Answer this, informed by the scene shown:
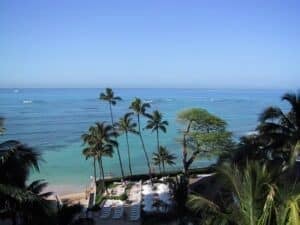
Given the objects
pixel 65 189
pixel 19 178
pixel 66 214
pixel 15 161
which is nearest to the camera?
pixel 15 161

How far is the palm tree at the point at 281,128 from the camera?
1733 cm

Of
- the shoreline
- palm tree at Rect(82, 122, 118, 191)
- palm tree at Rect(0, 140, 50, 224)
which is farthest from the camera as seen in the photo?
the shoreline

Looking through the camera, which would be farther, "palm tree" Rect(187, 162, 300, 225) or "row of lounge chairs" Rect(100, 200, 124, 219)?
"row of lounge chairs" Rect(100, 200, 124, 219)

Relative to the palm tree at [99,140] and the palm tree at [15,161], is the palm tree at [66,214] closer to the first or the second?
the palm tree at [15,161]

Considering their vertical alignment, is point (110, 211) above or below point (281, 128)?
below

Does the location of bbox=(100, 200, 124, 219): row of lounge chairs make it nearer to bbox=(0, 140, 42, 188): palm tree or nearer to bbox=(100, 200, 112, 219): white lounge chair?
bbox=(100, 200, 112, 219): white lounge chair

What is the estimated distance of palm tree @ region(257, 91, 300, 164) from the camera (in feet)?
56.9

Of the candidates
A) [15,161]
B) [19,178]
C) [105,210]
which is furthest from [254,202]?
[105,210]

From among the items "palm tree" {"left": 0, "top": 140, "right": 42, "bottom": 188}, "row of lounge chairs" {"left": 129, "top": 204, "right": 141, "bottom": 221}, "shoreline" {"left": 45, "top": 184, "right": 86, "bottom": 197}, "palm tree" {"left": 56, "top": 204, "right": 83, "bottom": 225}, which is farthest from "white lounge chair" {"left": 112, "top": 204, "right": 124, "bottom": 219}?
"palm tree" {"left": 0, "top": 140, "right": 42, "bottom": 188}

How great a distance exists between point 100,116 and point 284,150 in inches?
4236

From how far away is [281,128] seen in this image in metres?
17.6

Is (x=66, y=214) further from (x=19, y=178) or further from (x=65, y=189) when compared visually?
(x=65, y=189)

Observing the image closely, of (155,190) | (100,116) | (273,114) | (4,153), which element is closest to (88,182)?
(155,190)

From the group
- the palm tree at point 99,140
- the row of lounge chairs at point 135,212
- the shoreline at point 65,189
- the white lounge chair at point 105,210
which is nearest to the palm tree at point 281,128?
the row of lounge chairs at point 135,212
